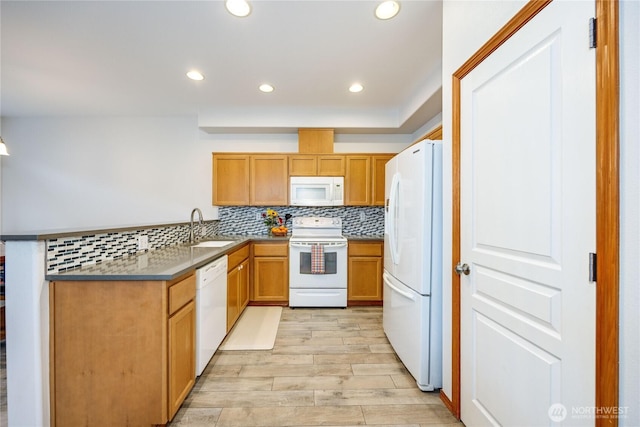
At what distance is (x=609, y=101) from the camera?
2.51ft

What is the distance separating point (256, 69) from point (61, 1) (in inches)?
54.0

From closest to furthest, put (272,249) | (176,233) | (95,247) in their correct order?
(95,247), (176,233), (272,249)

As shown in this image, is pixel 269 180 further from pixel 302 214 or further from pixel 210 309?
pixel 210 309

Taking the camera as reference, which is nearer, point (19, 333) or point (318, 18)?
point (19, 333)

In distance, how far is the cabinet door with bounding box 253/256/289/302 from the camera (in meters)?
3.32

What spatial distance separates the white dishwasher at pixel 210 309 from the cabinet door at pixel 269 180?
141 cm

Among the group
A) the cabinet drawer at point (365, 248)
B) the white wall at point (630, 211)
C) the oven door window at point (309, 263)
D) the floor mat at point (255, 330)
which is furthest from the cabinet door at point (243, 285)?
the white wall at point (630, 211)

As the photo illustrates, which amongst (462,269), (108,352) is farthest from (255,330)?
(462,269)

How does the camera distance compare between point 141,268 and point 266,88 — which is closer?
point 141,268

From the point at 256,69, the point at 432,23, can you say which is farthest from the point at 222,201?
the point at 432,23

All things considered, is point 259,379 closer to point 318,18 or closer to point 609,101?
point 609,101

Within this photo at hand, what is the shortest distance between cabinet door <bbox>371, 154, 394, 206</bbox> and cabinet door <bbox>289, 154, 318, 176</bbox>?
2.67 feet

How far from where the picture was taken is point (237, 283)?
8.95 ft

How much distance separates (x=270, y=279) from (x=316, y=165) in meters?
1.66
